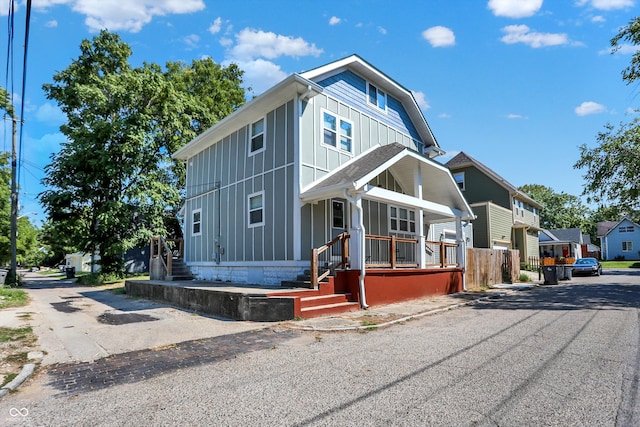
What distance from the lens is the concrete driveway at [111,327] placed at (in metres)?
6.65

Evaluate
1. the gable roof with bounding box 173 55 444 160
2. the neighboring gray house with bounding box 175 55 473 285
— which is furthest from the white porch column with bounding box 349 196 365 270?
the gable roof with bounding box 173 55 444 160

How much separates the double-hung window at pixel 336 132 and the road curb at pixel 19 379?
9634 mm

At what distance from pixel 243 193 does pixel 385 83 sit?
291 inches

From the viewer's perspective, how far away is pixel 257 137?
13742mm

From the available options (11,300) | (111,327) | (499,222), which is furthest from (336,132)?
(499,222)

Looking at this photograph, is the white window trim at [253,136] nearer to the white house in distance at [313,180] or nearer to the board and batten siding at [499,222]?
the white house in distance at [313,180]

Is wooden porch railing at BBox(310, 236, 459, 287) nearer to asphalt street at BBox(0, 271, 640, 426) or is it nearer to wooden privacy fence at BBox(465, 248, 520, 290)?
wooden privacy fence at BBox(465, 248, 520, 290)

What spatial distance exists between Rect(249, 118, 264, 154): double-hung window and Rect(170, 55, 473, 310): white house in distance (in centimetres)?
4

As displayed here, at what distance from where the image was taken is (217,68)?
104 ft

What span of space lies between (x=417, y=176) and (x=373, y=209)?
2077 mm

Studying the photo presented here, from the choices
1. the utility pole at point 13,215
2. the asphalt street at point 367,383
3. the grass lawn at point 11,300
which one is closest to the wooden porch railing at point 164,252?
the grass lawn at point 11,300

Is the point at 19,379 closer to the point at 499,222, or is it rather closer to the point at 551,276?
the point at 551,276

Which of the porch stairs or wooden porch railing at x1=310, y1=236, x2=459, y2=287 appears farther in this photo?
wooden porch railing at x1=310, y1=236, x2=459, y2=287

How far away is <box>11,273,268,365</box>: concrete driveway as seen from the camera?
665 centimetres
